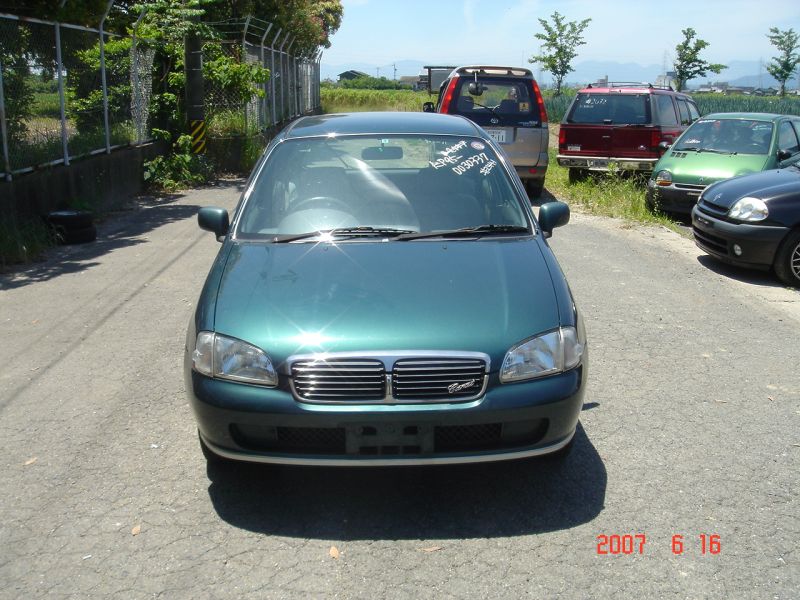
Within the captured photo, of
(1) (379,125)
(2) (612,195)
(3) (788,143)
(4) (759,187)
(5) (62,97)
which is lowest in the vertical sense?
(2) (612,195)

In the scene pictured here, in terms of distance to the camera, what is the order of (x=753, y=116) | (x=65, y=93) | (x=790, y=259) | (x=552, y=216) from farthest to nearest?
(x=753, y=116) < (x=65, y=93) < (x=790, y=259) < (x=552, y=216)

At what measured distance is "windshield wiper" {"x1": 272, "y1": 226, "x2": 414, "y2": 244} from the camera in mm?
4344

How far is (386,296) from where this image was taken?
3.66 metres

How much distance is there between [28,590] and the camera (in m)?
3.06

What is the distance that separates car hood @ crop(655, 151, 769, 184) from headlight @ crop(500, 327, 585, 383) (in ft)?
27.1

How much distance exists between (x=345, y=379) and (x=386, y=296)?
0.50 m

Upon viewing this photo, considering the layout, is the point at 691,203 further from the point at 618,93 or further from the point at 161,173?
the point at 161,173

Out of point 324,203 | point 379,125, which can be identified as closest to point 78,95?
point 379,125

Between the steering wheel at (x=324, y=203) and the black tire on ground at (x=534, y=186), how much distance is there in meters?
9.11

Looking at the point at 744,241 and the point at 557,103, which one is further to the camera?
the point at 557,103

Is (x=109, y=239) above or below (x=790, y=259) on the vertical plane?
below

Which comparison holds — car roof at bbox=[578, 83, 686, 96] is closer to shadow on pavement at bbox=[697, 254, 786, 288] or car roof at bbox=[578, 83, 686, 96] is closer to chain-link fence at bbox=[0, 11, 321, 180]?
shadow on pavement at bbox=[697, 254, 786, 288]

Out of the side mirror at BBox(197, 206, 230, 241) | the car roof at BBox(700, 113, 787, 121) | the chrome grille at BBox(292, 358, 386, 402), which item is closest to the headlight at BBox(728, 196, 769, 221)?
the car roof at BBox(700, 113, 787, 121)

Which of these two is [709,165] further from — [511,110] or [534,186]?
[511,110]
